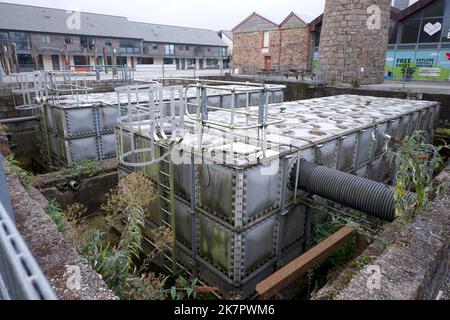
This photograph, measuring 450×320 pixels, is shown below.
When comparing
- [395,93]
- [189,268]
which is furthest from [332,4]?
[189,268]

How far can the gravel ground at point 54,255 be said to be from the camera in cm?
258

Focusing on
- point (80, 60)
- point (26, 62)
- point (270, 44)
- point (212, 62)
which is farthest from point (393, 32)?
point (26, 62)

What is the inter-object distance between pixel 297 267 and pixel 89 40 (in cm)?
4798

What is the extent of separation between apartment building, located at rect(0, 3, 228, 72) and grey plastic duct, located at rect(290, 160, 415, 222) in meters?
31.5

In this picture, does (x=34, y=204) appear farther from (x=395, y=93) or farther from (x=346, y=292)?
(x=395, y=93)

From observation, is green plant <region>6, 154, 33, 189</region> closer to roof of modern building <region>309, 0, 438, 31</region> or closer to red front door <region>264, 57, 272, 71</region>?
roof of modern building <region>309, 0, 438, 31</region>

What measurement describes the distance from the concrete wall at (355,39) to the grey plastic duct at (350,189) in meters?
15.1

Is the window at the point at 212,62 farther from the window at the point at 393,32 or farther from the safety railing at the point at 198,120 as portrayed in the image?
the safety railing at the point at 198,120

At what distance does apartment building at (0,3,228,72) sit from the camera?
128ft

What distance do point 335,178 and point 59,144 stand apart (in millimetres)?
9498

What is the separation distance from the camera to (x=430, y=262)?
9.51 ft

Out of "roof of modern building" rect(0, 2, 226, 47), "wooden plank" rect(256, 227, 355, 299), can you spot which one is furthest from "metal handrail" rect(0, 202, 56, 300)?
"roof of modern building" rect(0, 2, 226, 47)

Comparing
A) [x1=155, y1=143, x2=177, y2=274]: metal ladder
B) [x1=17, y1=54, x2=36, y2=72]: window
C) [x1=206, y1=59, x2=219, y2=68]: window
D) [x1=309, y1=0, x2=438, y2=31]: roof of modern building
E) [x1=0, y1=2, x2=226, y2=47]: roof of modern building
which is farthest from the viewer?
[x1=206, y1=59, x2=219, y2=68]: window

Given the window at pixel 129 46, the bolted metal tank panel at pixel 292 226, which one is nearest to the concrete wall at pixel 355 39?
the bolted metal tank panel at pixel 292 226
